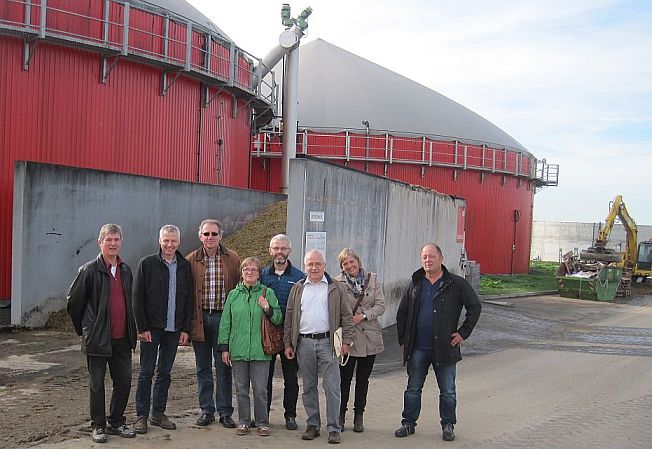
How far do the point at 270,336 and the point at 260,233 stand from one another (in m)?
10.5

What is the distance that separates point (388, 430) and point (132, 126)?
13364 mm

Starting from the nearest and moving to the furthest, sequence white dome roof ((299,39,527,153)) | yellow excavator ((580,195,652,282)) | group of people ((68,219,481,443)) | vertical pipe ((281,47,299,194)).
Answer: group of people ((68,219,481,443)), vertical pipe ((281,47,299,194)), yellow excavator ((580,195,652,282)), white dome roof ((299,39,527,153))

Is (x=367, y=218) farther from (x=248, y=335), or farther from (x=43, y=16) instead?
(x=43, y=16)

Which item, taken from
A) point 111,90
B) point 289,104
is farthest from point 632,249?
point 111,90

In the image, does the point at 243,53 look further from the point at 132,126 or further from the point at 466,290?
the point at 466,290

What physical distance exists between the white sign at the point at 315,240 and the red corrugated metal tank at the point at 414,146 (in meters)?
23.5

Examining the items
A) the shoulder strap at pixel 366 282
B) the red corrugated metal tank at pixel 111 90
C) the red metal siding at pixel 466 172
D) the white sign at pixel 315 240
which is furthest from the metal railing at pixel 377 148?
the shoulder strap at pixel 366 282

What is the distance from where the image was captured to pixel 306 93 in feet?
135

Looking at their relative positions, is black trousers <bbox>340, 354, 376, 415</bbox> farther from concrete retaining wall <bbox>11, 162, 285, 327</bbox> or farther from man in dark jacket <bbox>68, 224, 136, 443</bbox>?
concrete retaining wall <bbox>11, 162, 285, 327</bbox>

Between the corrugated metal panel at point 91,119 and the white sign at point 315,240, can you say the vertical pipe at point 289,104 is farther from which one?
the white sign at point 315,240

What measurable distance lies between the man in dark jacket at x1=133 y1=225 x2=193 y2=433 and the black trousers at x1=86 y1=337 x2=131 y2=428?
0.19 metres

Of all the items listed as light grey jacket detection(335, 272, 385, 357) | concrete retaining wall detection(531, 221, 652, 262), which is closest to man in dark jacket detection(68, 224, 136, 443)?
light grey jacket detection(335, 272, 385, 357)

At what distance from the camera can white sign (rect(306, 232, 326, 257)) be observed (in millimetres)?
12094

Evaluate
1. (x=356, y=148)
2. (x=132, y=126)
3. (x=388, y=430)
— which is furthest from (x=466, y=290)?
(x=356, y=148)
